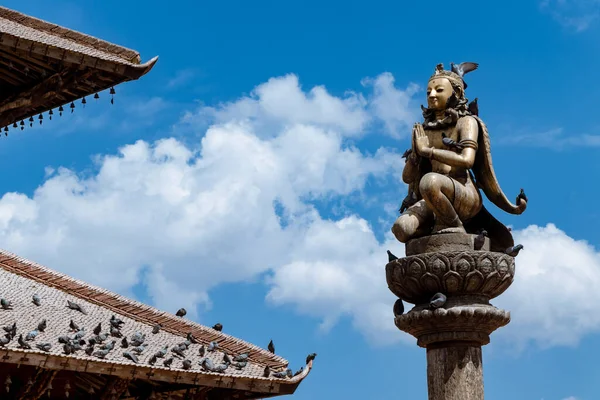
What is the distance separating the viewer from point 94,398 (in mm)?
12219

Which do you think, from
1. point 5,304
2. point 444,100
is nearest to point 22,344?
point 5,304

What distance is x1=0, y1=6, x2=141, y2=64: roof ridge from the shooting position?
45.1ft

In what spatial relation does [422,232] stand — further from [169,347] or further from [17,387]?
[17,387]

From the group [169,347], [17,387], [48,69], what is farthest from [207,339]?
[48,69]

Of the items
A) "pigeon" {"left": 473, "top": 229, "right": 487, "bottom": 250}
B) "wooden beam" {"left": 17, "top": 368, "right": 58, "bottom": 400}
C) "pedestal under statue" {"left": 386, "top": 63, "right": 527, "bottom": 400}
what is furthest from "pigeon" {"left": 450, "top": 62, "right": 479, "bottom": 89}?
"wooden beam" {"left": 17, "top": 368, "right": 58, "bottom": 400}

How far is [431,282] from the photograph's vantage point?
40.3 ft

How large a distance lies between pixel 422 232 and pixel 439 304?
1211 mm

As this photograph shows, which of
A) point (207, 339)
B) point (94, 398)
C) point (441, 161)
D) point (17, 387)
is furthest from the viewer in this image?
point (207, 339)

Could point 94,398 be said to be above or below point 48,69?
below

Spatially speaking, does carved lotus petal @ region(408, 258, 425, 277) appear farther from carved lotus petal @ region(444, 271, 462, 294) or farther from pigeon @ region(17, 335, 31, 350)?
pigeon @ region(17, 335, 31, 350)

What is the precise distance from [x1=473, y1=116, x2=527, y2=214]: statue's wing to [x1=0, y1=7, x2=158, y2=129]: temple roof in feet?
13.9

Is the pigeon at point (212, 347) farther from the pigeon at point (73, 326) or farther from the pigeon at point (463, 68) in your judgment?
the pigeon at point (463, 68)

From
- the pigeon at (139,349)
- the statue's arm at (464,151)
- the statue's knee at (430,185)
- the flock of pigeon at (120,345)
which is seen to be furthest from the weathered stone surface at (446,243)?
the pigeon at (139,349)

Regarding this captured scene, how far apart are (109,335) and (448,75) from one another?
5.33 metres
